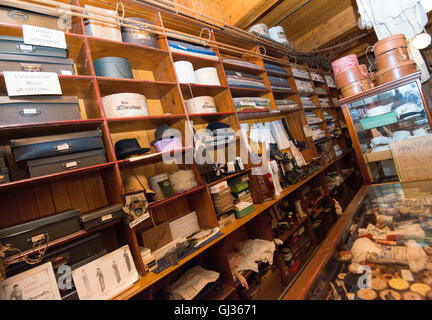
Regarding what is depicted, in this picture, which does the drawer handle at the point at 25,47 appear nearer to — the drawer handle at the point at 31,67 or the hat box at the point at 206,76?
the drawer handle at the point at 31,67

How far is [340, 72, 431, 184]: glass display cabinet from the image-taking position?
6.51ft

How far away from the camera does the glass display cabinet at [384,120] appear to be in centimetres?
198

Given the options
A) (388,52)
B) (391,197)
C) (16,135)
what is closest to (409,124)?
(388,52)

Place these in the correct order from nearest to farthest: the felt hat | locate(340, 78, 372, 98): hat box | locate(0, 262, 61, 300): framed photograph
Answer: locate(0, 262, 61, 300): framed photograph < the felt hat < locate(340, 78, 372, 98): hat box

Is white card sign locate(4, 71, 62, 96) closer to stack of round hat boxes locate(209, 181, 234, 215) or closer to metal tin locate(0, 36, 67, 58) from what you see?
metal tin locate(0, 36, 67, 58)

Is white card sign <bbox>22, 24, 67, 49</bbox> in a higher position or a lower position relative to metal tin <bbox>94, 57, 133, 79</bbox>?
higher

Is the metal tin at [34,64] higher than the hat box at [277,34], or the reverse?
the hat box at [277,34]

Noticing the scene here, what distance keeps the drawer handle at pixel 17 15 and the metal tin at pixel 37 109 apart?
541 mm

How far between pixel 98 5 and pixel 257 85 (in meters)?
1.84

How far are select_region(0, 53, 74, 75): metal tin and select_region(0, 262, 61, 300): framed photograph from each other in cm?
113

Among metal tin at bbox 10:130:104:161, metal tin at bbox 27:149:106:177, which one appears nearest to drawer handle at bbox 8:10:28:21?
metal tin at bbox 10:130:104:161

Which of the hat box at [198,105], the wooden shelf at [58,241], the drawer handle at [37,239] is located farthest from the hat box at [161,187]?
the hat box at [198,105]

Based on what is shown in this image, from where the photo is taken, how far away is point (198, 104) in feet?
6.58

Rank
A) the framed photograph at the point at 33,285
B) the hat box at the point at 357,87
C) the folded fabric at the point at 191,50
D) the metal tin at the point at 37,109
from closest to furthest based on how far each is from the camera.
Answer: the framed photograph at the point at 33,285 < the metal tin at the point at 37,109 < the folded fabric at the point at 191,50 < the hat box at the point at 357,87
